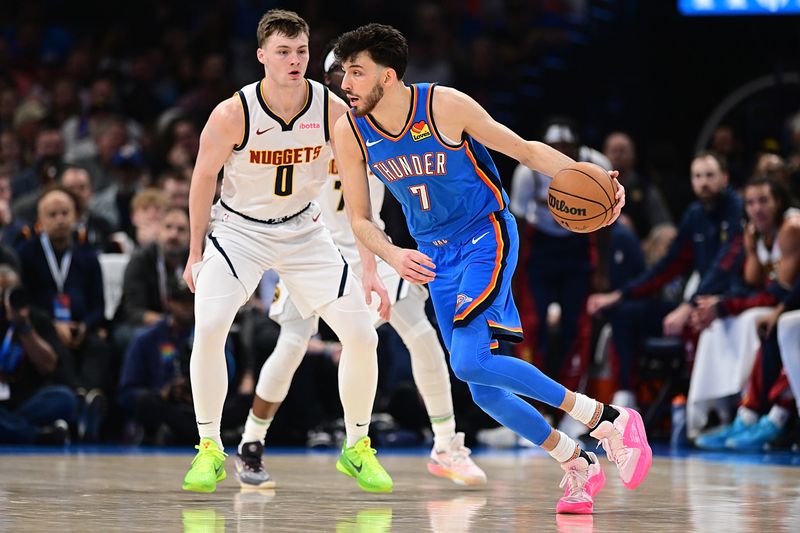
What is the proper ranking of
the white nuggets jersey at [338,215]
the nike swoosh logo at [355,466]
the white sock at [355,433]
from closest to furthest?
the nike swoosh logo at [355,466]
the white sock at [355,433]
the white nuggets jersey at [338,215]

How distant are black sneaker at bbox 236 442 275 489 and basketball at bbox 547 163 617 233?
2.08 meters

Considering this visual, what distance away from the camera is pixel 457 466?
701 cm

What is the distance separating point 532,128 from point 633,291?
4313 mm

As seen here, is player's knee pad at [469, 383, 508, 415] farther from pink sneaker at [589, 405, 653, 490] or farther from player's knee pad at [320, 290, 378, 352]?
player's knee pad at [320, 290, 378, 352]

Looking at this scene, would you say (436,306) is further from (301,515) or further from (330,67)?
(330,67)

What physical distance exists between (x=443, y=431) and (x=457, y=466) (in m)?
0.25

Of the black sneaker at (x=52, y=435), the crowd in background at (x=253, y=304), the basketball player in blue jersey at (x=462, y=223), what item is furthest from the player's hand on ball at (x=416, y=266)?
the black sneaker at (x=52, y=435)

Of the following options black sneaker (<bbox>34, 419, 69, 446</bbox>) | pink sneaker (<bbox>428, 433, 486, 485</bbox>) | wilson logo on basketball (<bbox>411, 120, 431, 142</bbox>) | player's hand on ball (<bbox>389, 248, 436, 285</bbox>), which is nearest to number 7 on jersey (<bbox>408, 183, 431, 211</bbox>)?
wilson logo on basketball (<bbox>411, 120, 431, 142</bbox>)

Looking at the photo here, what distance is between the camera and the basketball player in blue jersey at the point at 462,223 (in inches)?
224

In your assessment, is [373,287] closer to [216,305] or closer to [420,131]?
[216,305]

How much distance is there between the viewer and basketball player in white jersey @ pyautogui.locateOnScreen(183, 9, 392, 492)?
6.31 metres

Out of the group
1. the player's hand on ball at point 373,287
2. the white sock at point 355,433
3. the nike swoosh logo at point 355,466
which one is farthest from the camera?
the white sock at point 355,433

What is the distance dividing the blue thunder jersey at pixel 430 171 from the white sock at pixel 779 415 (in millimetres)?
4070

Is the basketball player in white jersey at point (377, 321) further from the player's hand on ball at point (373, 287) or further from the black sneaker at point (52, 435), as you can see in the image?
the black sneaker at point (52, 435)
